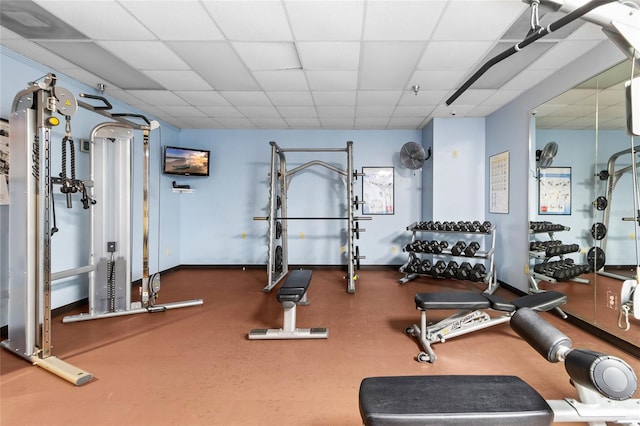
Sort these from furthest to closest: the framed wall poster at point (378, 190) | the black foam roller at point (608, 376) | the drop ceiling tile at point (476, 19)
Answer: the framed wall poster at point (378, 190), the drop ceiling tile at point (476, 19), the black foam roller at point (608, 376)

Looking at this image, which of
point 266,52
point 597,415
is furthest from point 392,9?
point 597,415

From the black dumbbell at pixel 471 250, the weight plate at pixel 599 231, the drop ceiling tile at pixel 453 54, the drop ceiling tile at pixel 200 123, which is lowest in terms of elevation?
the black dumbbell at pixel 471 250

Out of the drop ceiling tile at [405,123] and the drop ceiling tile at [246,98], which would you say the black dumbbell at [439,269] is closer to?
the drop ceiling tile at [405,123]

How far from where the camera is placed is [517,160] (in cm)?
339

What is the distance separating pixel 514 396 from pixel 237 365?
1633 mm

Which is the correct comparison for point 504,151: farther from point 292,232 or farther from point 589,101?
point 292,232

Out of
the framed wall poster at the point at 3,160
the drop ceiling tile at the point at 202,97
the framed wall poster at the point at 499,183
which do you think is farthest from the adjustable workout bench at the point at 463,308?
the framed wall poster at the point at 3,160

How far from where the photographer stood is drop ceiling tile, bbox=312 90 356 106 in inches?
129

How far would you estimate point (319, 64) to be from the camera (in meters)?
2.64

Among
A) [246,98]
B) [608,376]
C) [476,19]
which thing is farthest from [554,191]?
[246,98]

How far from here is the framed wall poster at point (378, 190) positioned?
4828mm

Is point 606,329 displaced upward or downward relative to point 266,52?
downward

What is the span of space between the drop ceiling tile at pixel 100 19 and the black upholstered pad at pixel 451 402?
2671 mm

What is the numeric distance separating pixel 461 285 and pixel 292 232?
2.70 meters
